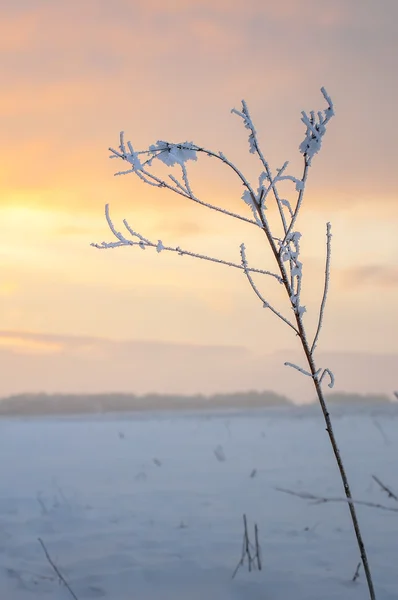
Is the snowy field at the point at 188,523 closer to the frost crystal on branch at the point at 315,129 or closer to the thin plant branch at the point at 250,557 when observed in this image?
the thin plant branch at the point at 250,557

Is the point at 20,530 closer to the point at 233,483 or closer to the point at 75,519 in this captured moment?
the point at 75,519

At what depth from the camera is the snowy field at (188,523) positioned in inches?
164

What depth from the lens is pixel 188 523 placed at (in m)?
5.66

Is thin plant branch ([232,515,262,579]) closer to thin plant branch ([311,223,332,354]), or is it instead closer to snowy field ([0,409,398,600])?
snowy field ([0,409,398,600])

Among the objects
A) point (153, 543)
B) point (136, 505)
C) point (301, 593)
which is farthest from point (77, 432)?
point (301, 593)

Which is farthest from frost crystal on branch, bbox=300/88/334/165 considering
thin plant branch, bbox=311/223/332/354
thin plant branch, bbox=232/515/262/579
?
thin plant branch, bbox=232/515/262/579

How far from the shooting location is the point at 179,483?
771 cm

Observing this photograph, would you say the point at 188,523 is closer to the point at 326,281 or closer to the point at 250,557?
the point at 250,557

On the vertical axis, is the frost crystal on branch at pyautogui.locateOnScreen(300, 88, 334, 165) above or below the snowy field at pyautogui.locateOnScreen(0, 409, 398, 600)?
above

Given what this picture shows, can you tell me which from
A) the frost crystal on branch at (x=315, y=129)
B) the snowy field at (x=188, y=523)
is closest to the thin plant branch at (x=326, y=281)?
the frost crystal on branch at (x=315, y=129)

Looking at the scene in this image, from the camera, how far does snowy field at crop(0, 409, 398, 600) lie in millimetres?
4176

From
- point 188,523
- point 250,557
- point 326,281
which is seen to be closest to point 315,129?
point 326,281

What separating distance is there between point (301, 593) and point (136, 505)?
2795mm

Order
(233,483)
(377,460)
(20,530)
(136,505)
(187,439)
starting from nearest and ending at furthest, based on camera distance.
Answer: (20,530), (136,505), (233,483), (377,460), (187,439)
